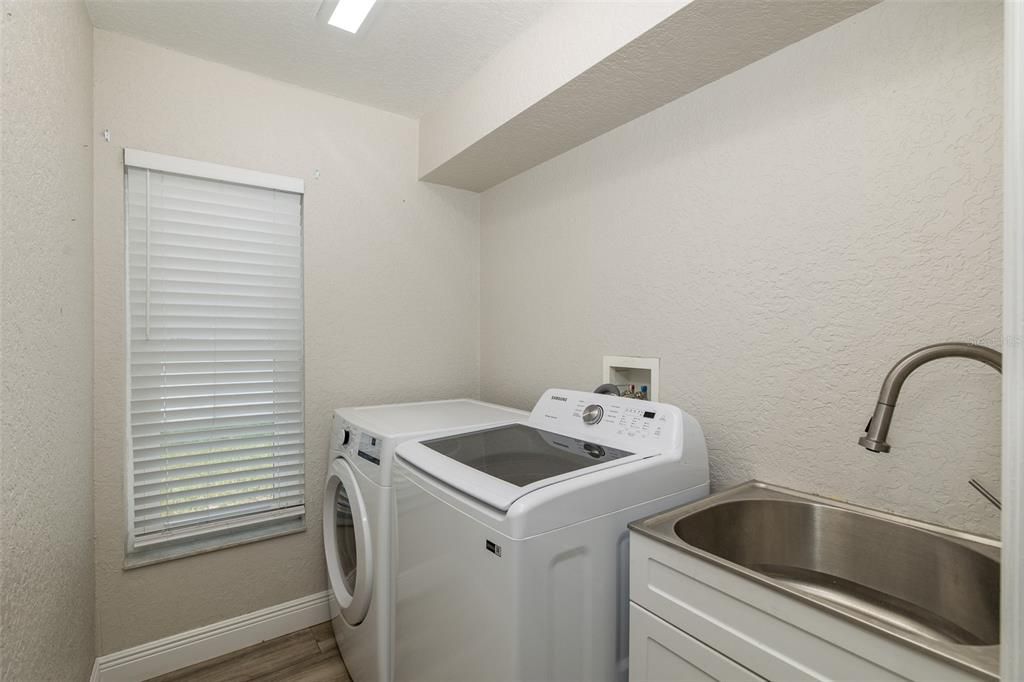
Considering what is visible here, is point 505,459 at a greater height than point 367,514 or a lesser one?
greater

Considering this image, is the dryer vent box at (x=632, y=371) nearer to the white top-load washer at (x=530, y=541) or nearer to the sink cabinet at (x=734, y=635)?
the white top-load washer at (x=530, y=541)

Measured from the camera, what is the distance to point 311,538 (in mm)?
2186

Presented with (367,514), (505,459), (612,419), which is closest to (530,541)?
(505,459)

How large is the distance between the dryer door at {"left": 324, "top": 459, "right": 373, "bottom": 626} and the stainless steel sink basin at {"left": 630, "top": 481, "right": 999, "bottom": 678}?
0.99 metres

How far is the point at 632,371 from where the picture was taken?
1881 millimetres

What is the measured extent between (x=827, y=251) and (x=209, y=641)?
2.69 metres

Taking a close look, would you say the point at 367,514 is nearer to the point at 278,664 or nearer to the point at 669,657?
the point at 278,664

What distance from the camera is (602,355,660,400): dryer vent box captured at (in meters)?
1.75

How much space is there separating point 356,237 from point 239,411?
3.16ft

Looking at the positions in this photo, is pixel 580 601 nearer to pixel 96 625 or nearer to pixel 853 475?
pixel 853 475

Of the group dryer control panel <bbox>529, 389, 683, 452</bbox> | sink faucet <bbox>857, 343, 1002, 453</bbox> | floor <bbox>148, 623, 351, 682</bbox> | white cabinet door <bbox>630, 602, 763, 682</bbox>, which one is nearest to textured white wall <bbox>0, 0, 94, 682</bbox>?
floor <bbox>148, 623, 351, 682</bbox>

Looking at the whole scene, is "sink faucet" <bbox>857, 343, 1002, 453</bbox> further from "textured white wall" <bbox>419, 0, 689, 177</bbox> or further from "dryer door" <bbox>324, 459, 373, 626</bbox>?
"dryer door" <bbox>324, 459, 373, 626</bbox>

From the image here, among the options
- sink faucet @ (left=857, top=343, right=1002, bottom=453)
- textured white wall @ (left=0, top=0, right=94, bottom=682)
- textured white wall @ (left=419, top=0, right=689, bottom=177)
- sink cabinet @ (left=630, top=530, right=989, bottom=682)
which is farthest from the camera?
textured white wall @ (left=419, top=0, right=689, bottom=177)

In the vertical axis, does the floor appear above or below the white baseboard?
below
